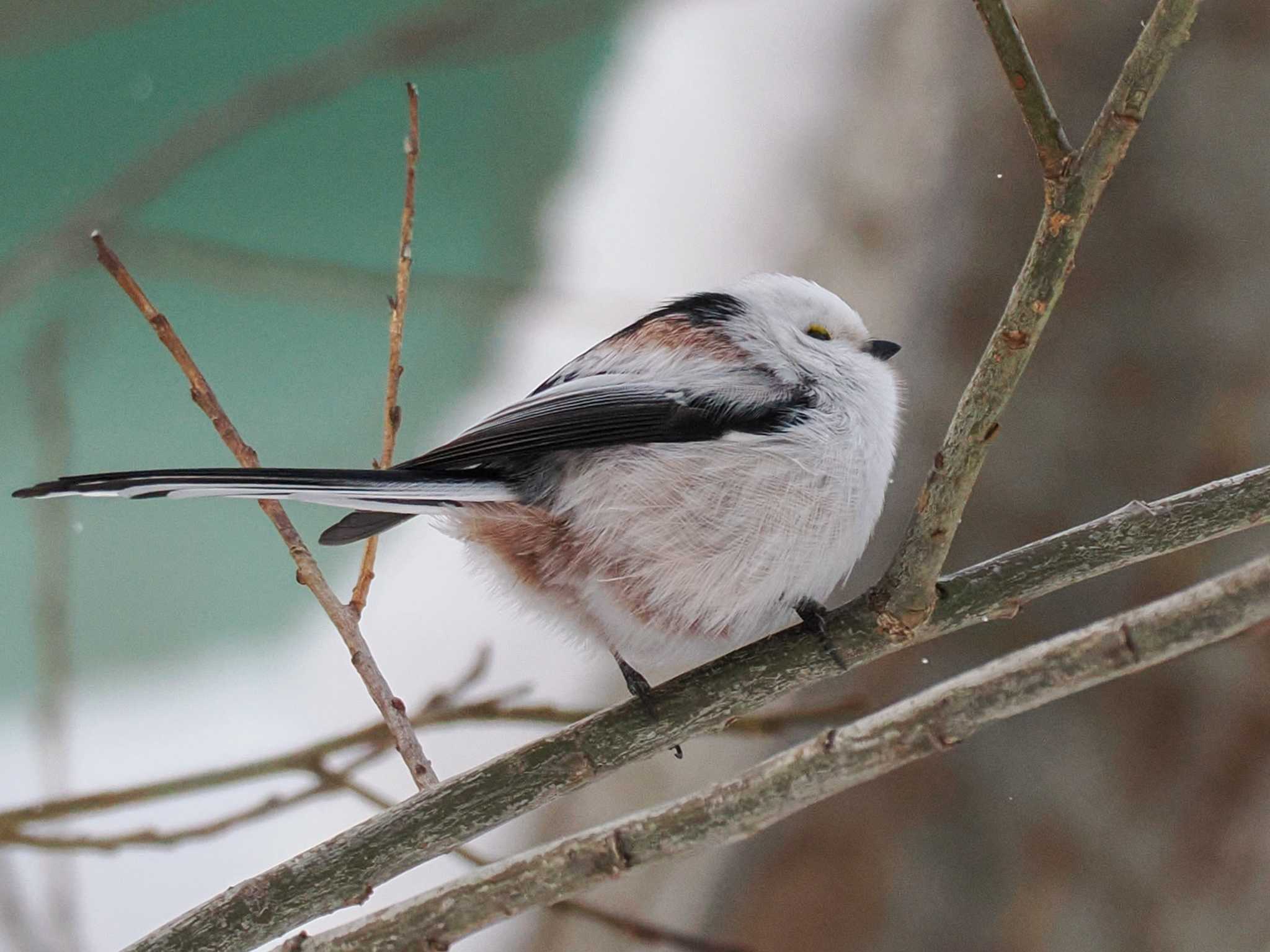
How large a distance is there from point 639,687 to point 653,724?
5 cm

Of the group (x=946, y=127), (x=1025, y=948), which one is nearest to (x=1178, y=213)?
(x=946, y=127)

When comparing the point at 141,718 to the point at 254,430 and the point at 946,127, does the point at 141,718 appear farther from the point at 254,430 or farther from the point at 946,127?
the point at 946,127

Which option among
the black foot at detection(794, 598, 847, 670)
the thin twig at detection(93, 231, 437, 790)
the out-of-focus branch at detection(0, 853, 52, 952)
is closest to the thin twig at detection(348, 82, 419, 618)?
the thin twig at detection(93, 231, 437, 790)

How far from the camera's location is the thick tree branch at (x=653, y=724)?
21.6 inches

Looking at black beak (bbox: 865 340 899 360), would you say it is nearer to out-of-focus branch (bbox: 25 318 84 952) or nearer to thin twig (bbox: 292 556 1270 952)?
thin twig (bbox: 292 556 1270 952)

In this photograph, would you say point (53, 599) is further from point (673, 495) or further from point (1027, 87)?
point (1027, 87)

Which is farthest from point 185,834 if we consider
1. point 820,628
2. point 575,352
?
point 575,352

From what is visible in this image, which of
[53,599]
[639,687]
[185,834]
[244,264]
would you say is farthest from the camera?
[244,264]

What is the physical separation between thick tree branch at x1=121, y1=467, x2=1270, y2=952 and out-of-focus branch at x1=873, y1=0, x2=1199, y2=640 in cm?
4

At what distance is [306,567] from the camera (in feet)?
2.18

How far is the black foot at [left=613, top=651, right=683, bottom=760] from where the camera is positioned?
59 cm

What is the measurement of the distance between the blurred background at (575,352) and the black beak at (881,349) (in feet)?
1.26

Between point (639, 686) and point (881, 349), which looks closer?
point (639, 686)

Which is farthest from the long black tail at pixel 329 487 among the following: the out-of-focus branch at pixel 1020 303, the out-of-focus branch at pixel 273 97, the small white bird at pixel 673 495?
the out-of-focus branch at pixel 273 97
